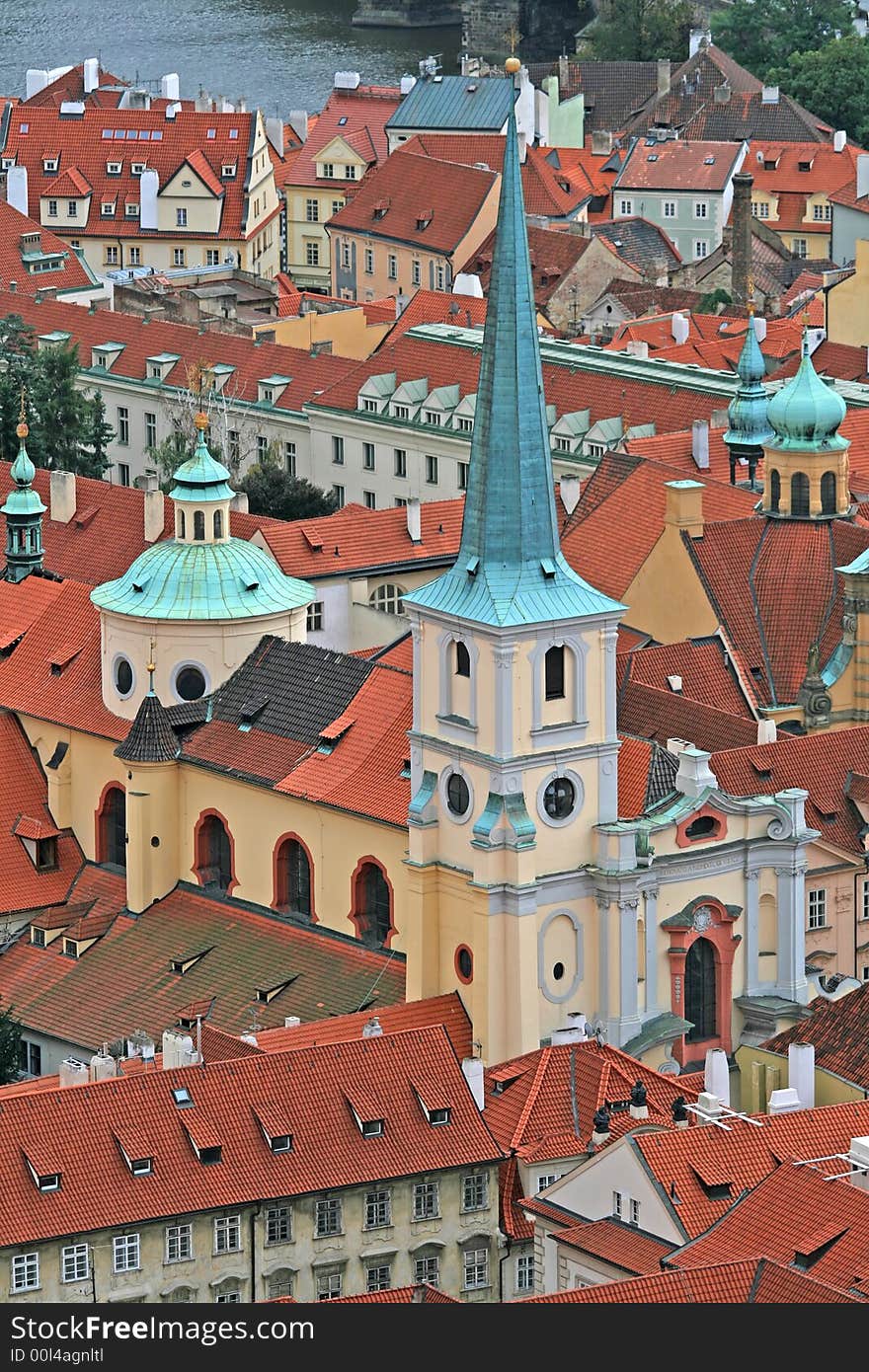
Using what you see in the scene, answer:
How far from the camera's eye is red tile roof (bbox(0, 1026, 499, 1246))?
10625 cm

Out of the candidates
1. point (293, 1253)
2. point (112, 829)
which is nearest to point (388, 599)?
point (112, 829)

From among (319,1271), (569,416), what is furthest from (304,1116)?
(569,416)

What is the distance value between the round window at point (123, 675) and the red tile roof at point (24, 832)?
4.04 metres

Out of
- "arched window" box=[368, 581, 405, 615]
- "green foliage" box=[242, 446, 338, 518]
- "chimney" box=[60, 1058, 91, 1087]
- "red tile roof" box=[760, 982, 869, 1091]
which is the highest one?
"chimney" box=[60, 1058, 91, 1087]

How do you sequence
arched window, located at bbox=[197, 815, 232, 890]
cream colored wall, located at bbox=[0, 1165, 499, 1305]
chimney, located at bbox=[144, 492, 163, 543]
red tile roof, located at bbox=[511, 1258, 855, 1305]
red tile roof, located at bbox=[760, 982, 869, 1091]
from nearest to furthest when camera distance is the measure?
red tile roof, located at bbox=[511, 1258, 855, 1305] → cream colored wall, located at bbox=[0, 1165, 499, 1305] → red tile roof, located at bbox=[760, 982, 869, 1091] → arched window, located at bbox=[197, 815, 232, 890] → chimney, located at bbox=[144, 492, 163, 543]

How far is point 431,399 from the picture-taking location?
7146 inches

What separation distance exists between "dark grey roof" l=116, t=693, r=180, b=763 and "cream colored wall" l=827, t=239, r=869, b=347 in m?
67.3

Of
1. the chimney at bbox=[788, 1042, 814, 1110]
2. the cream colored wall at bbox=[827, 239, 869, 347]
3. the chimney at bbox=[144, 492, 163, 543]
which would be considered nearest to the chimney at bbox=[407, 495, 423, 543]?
the chimney at bbox=[144, 492, 163, 543]

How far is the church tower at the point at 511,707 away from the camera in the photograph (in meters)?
118

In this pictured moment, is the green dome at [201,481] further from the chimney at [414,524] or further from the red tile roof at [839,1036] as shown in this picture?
the red tile roof at [839,1036]

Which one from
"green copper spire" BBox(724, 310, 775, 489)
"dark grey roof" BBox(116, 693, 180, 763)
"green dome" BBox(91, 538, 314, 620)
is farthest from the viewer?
"green copper spire" BBox(724, 310, 775, 489)

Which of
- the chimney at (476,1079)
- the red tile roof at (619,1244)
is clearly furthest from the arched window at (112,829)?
the red tile roof at (619,1244)

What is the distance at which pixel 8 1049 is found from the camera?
12381 cm

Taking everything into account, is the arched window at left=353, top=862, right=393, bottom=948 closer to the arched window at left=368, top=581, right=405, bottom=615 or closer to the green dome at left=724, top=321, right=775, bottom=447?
the arched window at left=368, top=581, right=405, bottom=615
